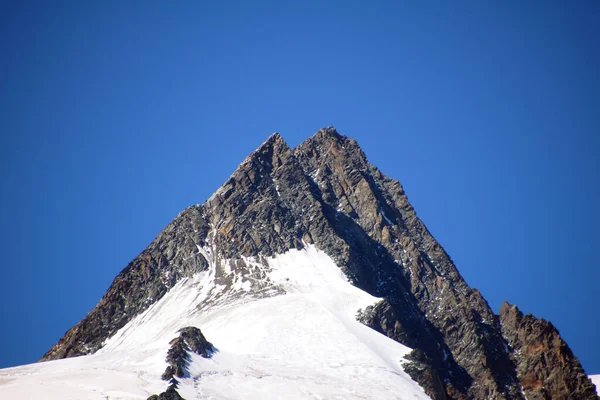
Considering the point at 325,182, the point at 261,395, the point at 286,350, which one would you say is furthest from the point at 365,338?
the point at 325,182

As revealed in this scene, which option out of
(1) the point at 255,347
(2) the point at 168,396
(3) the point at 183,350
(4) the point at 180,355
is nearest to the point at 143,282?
(1) the point at 255,347

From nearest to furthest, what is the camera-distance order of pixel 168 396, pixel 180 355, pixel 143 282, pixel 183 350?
pixel 168 396 < pixel 180 355 < pixel 183 350 < pixel 143 282

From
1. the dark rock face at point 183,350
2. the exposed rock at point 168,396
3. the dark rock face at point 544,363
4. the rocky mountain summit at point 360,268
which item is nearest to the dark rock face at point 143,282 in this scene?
the rocky mountain summit at point 360,268

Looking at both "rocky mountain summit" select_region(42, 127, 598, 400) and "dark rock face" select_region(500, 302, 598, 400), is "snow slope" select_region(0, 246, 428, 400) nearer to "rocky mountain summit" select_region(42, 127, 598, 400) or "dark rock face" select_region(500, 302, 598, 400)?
"rocky mountain summit" select_region(42, 127, 598, 400)

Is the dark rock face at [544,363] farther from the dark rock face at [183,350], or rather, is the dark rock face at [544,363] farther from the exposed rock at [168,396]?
the exposed rock at [168,396]

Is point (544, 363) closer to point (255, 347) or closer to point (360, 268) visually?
point (360, 268)

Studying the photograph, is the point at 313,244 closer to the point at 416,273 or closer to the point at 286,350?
the point at 416,273
